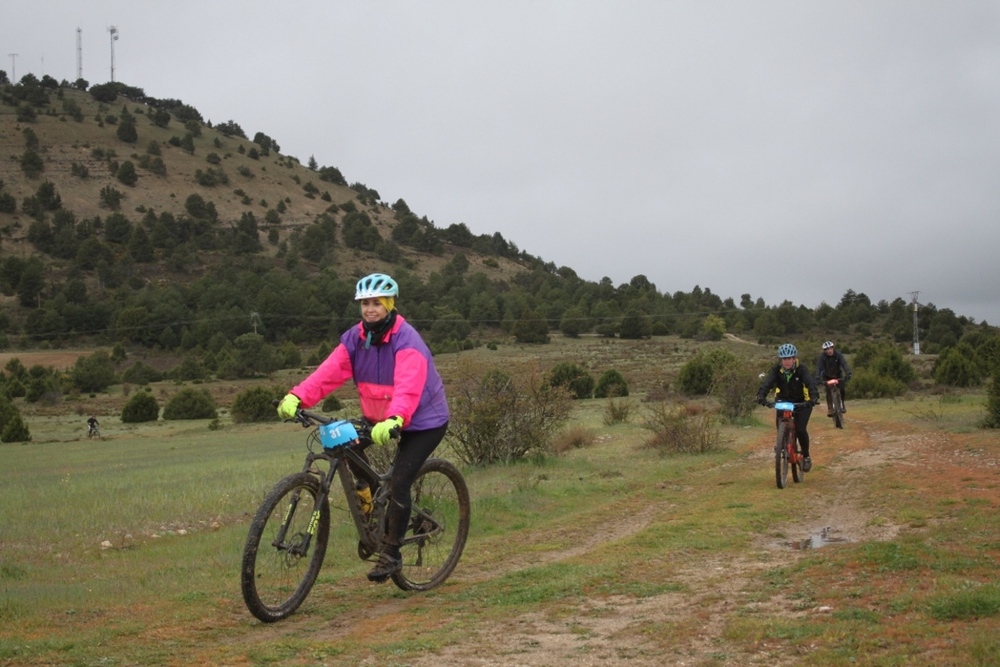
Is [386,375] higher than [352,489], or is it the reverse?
[386,375]

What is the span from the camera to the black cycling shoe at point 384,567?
23.8 ft

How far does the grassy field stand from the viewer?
18.2ft

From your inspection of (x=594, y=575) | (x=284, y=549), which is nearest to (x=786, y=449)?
(x=594, y=575)

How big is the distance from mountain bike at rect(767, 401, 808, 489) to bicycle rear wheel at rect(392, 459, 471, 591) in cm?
662

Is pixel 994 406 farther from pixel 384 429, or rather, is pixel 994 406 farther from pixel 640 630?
pixel 384 429

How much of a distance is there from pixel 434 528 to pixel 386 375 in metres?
1.59

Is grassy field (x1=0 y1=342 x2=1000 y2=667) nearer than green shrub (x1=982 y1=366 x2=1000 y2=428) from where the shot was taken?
Yes

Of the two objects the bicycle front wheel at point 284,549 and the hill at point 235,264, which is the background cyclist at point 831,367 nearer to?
the bicycle front wheel at point 284,549

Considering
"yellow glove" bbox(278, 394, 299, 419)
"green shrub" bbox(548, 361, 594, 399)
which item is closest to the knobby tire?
"yellow glove" bbox(278, 394, 299, 419)

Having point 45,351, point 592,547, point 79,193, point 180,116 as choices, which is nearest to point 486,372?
point 592,547

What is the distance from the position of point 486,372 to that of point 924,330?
89646mm

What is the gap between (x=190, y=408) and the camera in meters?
60.1

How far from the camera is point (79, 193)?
130000 mm

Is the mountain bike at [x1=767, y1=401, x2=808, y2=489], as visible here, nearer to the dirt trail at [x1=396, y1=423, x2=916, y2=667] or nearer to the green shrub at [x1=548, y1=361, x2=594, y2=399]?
the dirt trail at [x1=396, y1=423, x2=916, y2=667]
